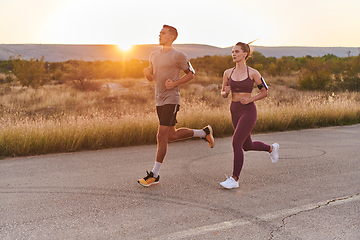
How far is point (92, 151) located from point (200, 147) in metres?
2.54

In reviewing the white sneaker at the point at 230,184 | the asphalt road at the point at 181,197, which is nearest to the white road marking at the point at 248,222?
the asphalt road at the point at 181,197

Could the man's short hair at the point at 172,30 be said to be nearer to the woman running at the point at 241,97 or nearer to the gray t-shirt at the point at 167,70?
the gray t-shirt at the point at 167,70

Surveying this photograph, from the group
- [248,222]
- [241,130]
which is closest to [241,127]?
[241,130]

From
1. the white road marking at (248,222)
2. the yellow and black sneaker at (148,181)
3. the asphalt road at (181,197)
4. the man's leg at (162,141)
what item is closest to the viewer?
the white road marking at (248,222)

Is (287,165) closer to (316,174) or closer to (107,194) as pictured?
(316,174)

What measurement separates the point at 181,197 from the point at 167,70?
5.94ft

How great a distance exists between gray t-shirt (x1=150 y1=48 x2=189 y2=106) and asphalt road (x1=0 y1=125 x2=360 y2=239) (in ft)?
4.33

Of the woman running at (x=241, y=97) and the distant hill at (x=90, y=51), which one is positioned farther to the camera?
the distant hill at (x=90, y=51)

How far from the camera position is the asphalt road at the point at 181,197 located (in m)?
3.42

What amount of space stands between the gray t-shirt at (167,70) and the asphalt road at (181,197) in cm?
132

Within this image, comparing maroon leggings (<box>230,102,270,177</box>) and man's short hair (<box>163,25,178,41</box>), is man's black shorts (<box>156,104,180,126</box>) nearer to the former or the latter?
maroon leggings (<box>230,102,270,177</box>)

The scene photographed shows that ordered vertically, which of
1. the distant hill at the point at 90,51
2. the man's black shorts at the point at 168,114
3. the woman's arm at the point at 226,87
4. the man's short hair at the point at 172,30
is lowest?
the man's black shorts at the point at 168,114

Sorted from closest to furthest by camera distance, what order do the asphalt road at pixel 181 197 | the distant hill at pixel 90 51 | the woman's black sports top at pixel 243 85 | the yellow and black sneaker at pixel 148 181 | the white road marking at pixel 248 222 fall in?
the white road marking at pixel 248 222 → the asphalt road at pixel 181 197 → the woman's black sports top at pixel 243 85 → the yellow and black sneaker at pixel 148 181 → the distant hill at pixel 90 51

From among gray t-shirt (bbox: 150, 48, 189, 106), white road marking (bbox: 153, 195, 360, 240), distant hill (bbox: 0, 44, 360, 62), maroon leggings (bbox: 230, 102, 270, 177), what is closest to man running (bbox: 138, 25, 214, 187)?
gray t-shirt (bbox: 150, 48, 189, 106)
